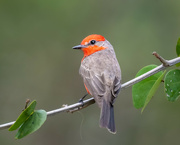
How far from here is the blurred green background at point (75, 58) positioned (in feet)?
26.5

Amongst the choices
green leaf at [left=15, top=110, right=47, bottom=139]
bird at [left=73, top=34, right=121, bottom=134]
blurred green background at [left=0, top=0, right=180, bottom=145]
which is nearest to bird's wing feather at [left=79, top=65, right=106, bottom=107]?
bird at [left=73, top=34, right=121, bottom=134]

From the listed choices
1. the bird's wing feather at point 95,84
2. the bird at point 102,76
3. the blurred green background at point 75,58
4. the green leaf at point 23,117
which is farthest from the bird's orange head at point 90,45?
the green leaf at point 23,117

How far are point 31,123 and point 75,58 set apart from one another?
5431mm

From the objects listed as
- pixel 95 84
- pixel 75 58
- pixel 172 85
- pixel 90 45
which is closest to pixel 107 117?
pixel 95 84

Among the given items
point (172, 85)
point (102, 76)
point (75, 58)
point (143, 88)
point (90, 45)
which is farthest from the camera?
point (75, 58)

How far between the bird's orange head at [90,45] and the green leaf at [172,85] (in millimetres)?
2414

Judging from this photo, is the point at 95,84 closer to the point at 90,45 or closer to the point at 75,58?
the point at 90,45

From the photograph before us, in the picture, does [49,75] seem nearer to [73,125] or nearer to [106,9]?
[73,125]

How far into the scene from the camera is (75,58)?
879 cm

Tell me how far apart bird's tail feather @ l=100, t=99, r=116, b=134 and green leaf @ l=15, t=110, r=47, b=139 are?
3.59ft

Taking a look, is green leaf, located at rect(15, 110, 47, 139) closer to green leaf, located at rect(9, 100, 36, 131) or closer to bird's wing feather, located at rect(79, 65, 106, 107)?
green leaf, located at rect(9, 100, 36, 131)

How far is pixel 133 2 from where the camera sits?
28.6 ft

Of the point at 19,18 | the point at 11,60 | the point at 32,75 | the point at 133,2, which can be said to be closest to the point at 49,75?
the point at 32,75

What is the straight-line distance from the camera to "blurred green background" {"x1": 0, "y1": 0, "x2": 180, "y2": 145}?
8086mm
